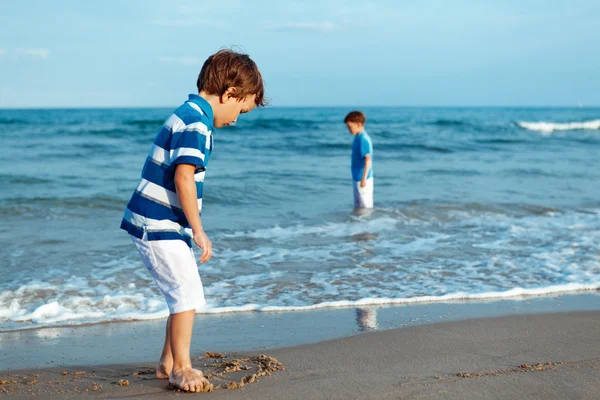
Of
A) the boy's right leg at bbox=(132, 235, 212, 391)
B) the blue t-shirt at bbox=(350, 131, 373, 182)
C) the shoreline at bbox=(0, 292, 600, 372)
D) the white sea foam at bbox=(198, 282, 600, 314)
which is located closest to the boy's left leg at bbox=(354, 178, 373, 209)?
Answer: the blue t-shirt at bbox=(350, 131, 373, 182)

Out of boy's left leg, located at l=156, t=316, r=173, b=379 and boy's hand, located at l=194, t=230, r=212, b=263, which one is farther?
boy's left leg, located at l=156, t=316, r=173, b=379

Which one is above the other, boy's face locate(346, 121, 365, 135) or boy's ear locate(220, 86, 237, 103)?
boy's ear locate(220, 86, 237, 103)

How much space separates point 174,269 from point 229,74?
3.08 ft

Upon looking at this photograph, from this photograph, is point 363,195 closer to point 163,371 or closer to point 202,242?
point 163,371

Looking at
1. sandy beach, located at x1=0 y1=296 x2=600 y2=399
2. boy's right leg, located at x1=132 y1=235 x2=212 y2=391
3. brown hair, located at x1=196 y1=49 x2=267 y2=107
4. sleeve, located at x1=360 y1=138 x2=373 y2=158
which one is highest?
brown hair, located at x1=196 y1=49 x2=267 y2=107

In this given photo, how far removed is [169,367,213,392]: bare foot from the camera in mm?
3029

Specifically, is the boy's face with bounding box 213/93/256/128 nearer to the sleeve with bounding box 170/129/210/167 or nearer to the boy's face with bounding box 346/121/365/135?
the sleeve with bounding box 170/129/210/167

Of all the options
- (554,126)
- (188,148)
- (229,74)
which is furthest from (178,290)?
(554,126)

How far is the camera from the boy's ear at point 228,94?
10.0 ft

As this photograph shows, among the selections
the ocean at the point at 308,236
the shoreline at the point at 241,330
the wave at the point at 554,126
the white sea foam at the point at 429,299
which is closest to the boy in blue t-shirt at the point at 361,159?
the ocean at the point at 308,236

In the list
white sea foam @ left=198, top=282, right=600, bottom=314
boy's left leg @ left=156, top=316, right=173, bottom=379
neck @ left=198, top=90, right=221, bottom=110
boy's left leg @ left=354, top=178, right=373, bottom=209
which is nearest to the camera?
neck @ left=198, top=90, right=221, bottom=110

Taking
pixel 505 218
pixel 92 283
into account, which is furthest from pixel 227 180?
pixel 92 283

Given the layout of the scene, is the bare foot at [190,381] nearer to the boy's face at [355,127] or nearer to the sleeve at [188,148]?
the sleeve at [188,148]

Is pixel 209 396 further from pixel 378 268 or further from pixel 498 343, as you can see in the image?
pixel 378 268
